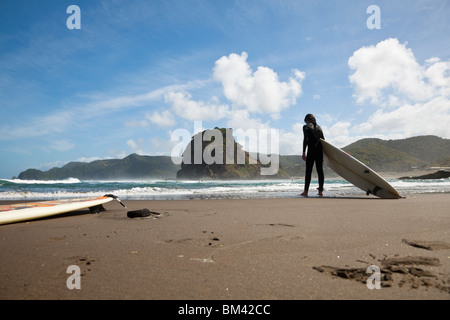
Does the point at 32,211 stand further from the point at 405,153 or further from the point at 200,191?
the point at 405,153

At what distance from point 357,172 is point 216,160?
182ft

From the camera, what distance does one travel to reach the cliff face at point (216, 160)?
61062 mm

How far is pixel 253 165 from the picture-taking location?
69.6 m

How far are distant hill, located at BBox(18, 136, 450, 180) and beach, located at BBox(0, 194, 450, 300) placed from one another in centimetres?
5768

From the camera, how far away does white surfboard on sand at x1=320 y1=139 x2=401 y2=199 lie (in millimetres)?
5621

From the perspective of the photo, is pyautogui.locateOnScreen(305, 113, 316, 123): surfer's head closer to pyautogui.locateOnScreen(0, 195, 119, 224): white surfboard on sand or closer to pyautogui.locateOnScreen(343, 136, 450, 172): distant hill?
pyautogui.locateOnScreen(0, 195, 119, 224): white surfboard on sand

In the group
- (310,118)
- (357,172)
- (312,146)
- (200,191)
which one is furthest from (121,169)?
(357,172)

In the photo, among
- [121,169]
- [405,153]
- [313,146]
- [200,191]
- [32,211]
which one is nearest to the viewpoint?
[32,211]

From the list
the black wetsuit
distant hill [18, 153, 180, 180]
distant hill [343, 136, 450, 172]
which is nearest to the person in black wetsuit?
the black wetsuit

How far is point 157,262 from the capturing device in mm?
1509

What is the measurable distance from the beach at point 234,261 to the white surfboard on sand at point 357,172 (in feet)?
10.8

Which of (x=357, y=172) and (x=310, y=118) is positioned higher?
(x=310, y=118)

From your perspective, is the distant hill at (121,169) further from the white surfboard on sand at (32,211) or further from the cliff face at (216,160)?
the white surfboard on sand at (32,211)

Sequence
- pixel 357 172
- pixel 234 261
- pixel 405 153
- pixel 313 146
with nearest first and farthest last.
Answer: pixel 234 261 → pixel 357 172 → pixel 313 146 → pixel 405 153
